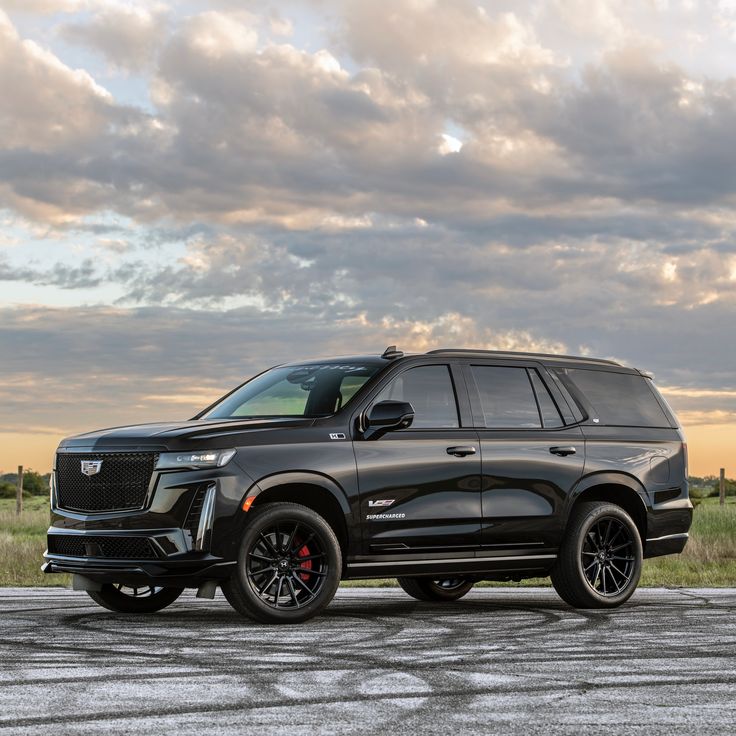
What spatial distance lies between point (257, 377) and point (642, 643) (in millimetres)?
4573

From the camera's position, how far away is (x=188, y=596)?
13719 millimetres

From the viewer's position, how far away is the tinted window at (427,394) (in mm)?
11523

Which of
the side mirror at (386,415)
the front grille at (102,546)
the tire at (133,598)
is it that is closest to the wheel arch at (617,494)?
the side mirror at (386,415)

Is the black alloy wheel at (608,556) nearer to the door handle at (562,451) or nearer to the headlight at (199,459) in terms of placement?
the door handle at (562,451)

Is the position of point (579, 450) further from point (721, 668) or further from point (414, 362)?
point (721, 668)

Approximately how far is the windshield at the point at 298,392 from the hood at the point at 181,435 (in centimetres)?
40

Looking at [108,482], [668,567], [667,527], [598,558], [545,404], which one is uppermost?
[545,404]

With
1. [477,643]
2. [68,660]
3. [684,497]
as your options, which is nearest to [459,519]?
[477,643]

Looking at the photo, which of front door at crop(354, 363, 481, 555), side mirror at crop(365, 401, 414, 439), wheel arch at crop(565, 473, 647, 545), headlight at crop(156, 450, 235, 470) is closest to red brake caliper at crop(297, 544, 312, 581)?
front door at crop(354, 363, 481, 555)

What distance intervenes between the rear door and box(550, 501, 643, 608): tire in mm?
225

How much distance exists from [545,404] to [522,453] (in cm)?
74

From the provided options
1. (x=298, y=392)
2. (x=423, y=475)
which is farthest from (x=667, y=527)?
(x=298, y=392)

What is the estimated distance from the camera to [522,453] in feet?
Answer: 39.1

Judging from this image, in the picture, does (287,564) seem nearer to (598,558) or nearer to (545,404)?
(545,404)
